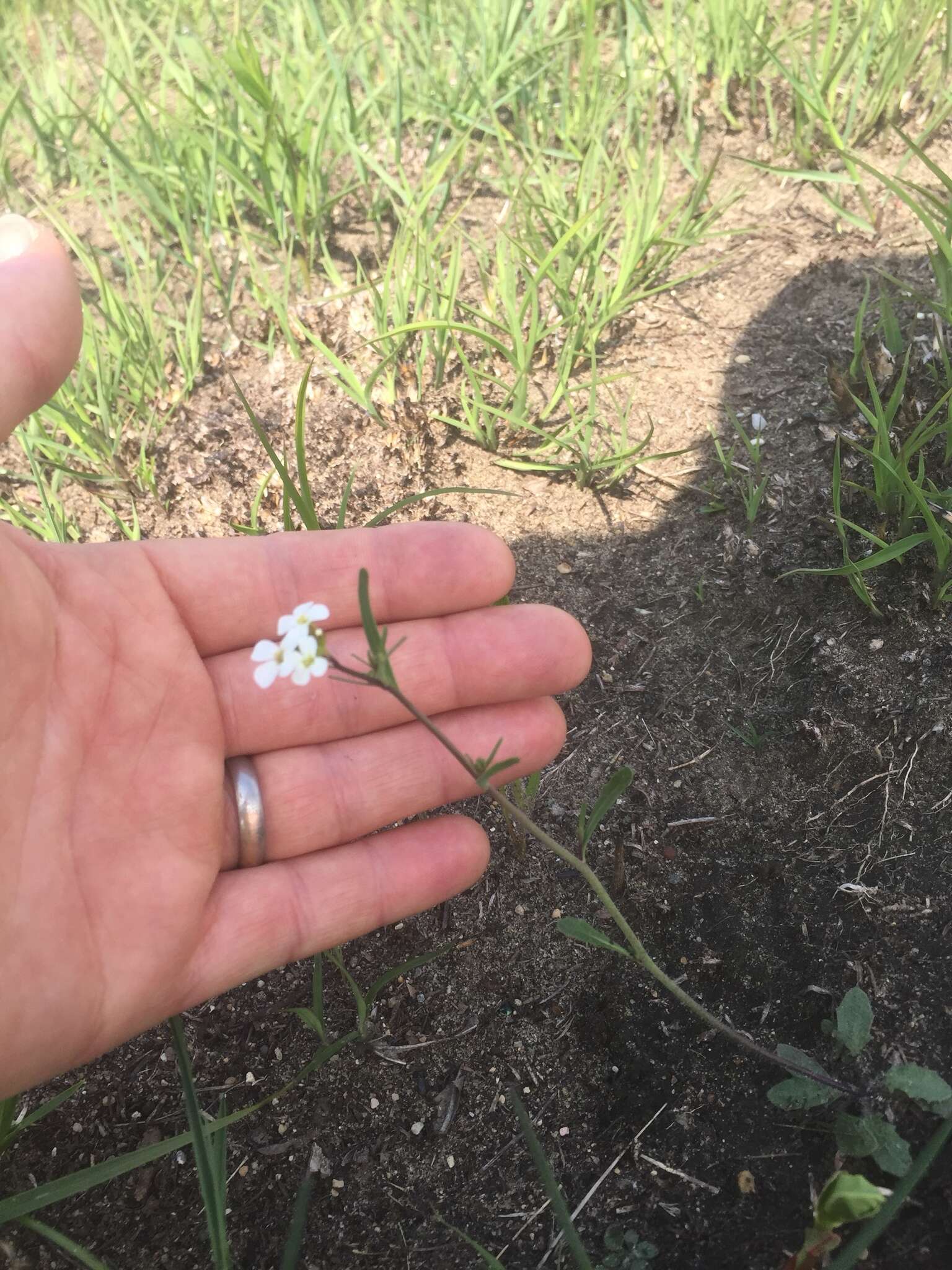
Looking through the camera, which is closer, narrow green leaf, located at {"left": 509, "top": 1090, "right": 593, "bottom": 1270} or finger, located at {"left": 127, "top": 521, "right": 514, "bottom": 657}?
narrow green leaf, located at {"left": 509, "top": 1090, "right": 593, "bottom": 1270}

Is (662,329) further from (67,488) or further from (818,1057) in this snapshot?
(818,1057)

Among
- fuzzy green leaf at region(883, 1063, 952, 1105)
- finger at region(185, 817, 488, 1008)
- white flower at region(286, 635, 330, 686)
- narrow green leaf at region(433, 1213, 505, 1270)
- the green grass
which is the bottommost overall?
narrow green leaf at region(433, 1213, 505, 1270)

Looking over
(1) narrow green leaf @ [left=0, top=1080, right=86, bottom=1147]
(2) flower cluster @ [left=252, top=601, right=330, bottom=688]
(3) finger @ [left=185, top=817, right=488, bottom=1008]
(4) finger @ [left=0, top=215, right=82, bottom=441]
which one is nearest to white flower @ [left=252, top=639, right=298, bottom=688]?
(2) flower cluster @ [left=252, top=601, right=330, bottom=688]

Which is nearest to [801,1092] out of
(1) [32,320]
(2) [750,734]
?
(2) [750,734]

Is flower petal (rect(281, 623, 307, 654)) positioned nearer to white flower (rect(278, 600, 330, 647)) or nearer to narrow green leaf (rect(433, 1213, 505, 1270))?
white flower (rect(278, 600, 330, 647))

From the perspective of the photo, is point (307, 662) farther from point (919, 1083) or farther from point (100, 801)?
point (919, 1083)

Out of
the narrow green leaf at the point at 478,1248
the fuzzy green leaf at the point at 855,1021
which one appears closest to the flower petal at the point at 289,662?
the narrow green leaf at the point at 478,1248

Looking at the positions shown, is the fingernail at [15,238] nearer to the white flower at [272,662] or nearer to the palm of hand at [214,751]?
the palm of hand at [214,751]
